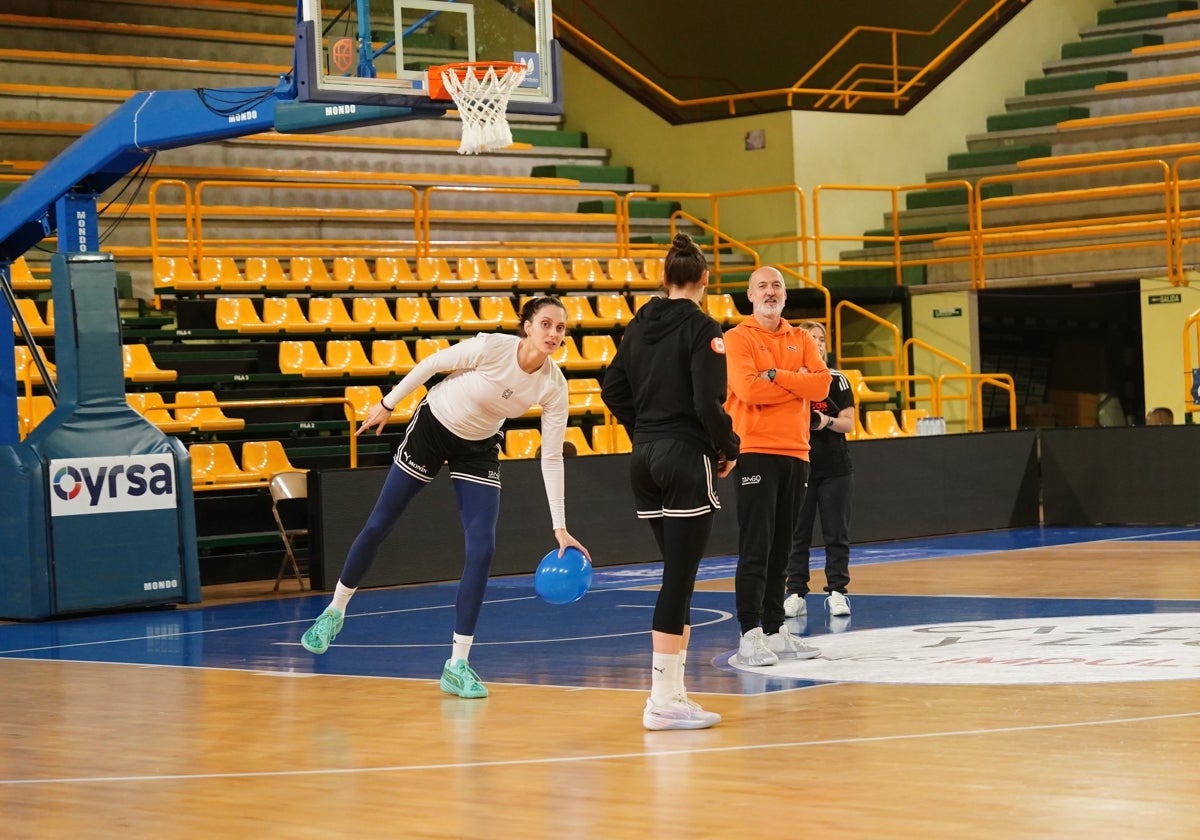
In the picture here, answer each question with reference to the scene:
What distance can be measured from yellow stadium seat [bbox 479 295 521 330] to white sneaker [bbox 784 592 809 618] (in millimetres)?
8148

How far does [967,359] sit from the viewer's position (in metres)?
23.3

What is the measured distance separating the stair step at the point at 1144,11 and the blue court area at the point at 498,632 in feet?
52.1

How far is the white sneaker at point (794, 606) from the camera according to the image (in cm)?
1124

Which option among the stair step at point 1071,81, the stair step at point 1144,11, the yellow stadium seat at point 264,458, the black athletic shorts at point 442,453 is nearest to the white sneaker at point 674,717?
the black athletic shorts at point 442,453

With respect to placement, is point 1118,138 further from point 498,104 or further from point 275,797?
point 275,797

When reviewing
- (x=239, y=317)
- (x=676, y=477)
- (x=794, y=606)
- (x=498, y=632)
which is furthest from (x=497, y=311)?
(x=676, y=477)

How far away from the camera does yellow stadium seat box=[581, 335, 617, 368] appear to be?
19.8 meters

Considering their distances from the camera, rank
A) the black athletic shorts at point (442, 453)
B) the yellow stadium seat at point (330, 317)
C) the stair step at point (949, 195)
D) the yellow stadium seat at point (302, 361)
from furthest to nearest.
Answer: the stair step at point (949, 195) → the yellow stadium seat at point (330, 317) → the yellow stadium seat at point (302, 361) → the black athletic shorts at point (442, 453)

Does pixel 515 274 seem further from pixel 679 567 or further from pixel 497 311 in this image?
pixel 679 567

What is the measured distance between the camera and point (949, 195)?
24781 mm

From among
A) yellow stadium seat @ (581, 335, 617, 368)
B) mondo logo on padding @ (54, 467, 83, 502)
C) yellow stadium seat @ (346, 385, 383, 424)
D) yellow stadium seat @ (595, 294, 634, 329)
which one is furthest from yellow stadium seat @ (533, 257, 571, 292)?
mondo logo on padding @ (54, 467, 83, 502)

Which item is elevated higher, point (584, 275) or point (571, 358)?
point (584, 275)

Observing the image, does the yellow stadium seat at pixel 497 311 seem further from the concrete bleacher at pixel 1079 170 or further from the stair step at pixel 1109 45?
the stair step at pixel 1109 45

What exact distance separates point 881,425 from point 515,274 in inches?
170
